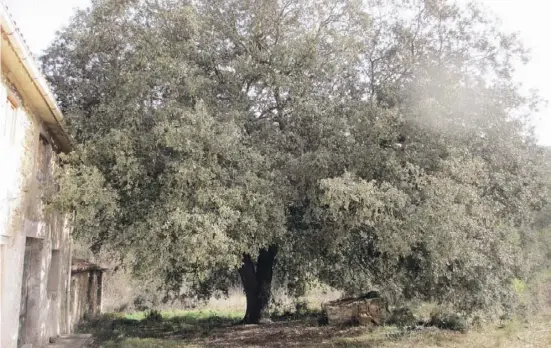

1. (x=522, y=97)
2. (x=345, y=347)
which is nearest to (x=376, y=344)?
(x=345, y=347)

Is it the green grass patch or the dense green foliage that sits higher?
the dense green foliage

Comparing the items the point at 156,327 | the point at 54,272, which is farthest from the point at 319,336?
the point at 156,327

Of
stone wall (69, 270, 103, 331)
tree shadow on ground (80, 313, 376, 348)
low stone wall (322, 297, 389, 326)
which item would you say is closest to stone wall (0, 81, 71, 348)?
tree shadow on ground (80, 313, 376, 348)

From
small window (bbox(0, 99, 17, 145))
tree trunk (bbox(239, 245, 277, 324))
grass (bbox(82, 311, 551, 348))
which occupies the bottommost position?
grass (bbox(82, 311, 551, 348))

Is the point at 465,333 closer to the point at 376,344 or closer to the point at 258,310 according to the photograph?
the point at 376,344

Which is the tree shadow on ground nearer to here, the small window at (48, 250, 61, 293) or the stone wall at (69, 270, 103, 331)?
the stone wall at (69, 270, 103, 331)

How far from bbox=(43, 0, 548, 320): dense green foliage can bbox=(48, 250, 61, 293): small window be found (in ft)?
4.37

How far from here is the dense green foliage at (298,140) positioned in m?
10.5

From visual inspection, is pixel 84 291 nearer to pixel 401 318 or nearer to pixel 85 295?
pixel 85 295

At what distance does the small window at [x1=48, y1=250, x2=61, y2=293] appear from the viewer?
12916mm

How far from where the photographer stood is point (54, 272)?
513 inches

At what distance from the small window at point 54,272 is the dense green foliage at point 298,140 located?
1.33 meters

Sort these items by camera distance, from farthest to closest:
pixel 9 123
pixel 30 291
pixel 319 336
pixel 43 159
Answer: pixel 319 336 → pixel 43 159 → pixel 30 291 → pixel 9 123

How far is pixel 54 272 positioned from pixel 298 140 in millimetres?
7475
